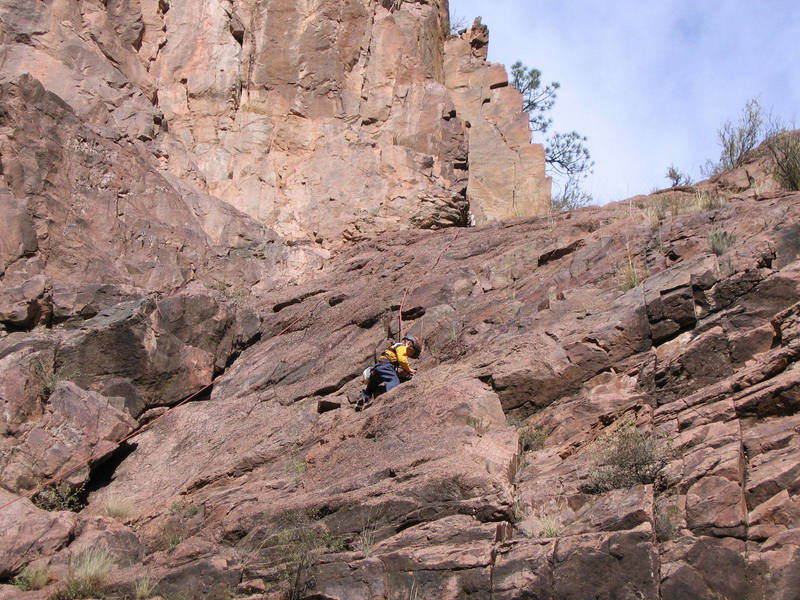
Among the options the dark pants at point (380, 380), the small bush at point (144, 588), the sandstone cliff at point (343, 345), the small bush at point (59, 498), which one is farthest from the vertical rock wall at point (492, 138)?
the small bush at point (144, 588)

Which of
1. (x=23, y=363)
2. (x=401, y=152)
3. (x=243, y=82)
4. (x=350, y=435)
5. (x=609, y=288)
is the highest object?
A: (x=243, y=82)

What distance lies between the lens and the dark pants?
1073 cm

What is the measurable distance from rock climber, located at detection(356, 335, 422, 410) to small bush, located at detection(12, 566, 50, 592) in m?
4.09

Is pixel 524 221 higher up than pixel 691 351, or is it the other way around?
pixel 524 221

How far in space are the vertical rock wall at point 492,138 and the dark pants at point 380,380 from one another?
28.0 feet

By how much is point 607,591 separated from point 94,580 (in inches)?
198

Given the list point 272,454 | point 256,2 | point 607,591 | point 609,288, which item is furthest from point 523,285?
point 256,2

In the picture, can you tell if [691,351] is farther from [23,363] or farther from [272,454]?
[23,363]

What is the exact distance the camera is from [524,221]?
14.9 meters

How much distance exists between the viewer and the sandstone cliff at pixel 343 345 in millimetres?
6832

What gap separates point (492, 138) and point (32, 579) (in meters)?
14.7

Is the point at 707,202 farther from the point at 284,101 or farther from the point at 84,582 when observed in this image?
the point at 284,101

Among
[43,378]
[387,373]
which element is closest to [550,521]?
[387,373]

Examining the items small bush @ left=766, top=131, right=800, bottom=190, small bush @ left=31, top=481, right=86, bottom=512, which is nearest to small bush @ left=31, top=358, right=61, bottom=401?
small bush @ left=31, top=481, right=86, bottom=512
